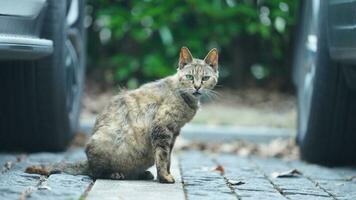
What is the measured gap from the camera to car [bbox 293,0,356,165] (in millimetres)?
5195

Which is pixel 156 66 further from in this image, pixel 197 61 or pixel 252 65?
pixel 197 61

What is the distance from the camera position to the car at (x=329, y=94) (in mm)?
5195

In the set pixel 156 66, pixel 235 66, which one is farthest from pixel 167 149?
pixel 235 66

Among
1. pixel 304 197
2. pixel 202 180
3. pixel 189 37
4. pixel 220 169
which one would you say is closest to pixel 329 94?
pixel 220 169

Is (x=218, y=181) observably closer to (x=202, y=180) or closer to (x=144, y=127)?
(x=202, y=180)

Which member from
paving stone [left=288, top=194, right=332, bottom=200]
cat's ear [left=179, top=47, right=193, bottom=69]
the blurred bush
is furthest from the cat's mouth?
the blurred bush

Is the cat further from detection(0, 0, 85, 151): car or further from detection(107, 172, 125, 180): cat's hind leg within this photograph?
detection(0, 0, 85, 151): car

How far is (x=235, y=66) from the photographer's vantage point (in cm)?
950

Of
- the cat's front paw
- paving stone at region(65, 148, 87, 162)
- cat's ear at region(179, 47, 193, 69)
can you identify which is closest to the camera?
the cat's front paw

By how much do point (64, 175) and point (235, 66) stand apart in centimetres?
507

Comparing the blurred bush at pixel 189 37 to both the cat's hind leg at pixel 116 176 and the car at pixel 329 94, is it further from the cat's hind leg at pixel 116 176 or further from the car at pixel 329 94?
the cat's hind leg at pixel 116 176

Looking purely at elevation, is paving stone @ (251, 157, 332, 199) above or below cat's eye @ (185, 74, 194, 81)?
below

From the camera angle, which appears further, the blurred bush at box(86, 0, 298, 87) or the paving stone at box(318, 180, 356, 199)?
the blurred bush at box(86, 0, 298, 87)

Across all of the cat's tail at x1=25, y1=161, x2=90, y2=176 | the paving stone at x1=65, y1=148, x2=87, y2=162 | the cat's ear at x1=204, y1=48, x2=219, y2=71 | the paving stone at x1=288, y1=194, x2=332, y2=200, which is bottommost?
the paving stone at x1=65, y1=148, x2=87, y2=162
